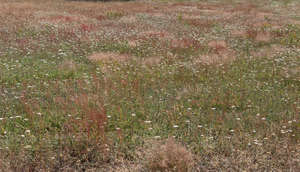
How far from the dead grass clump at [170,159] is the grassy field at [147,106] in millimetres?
19

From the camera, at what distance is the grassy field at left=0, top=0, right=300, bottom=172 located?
5.31 meters

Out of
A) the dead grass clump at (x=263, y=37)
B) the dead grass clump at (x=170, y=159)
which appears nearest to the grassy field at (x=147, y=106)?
the dead grass clump at (x=170, y=159)

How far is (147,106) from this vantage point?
7.47m

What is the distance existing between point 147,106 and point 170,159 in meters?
2.56

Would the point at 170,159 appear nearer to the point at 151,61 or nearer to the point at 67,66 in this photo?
the point at 67,66

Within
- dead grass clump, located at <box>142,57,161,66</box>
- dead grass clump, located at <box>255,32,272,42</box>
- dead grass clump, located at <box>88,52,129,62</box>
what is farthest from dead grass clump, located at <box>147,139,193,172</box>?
dead grass clump, located at <box>255,32,272,42</box>

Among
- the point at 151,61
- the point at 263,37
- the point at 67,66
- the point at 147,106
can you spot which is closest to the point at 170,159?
the point at 147,106

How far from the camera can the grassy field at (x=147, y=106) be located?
5.31 meters

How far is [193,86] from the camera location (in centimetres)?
905

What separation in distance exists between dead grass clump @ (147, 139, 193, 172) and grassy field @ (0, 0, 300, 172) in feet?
0.06

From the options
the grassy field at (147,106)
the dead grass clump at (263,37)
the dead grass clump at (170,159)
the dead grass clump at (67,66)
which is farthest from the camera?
the dead grass clump at (263,37)

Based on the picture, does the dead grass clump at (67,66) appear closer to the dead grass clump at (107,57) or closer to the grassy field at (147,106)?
the grassy field at (147,106)

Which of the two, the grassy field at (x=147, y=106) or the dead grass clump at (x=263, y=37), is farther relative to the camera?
the dead grass clump at (x=263, y=37)

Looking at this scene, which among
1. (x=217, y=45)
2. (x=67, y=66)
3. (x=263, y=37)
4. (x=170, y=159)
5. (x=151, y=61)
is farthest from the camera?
(x=263, y=37)
